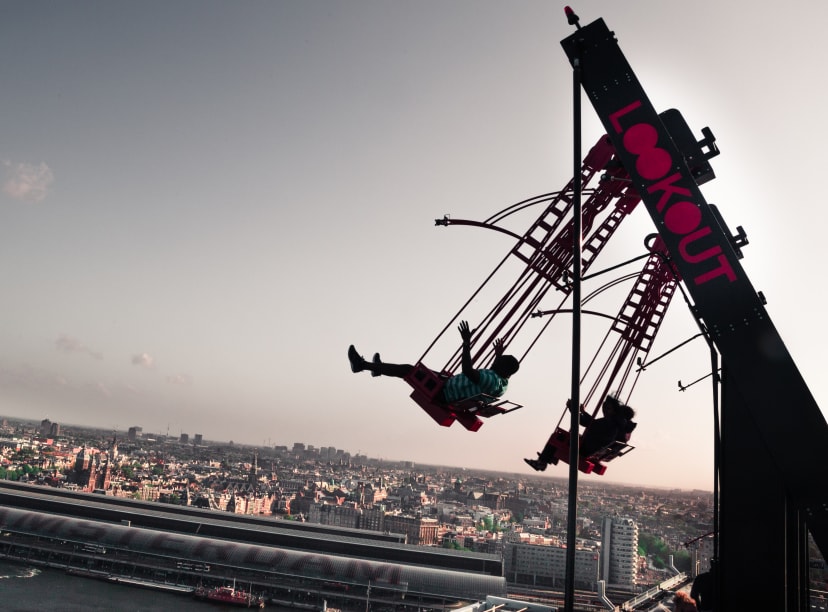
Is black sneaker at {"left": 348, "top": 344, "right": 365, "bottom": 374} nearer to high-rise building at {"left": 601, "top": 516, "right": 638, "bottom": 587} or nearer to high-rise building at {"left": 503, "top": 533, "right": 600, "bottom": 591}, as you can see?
high-rise building at {"left": 601, "top": 516, "right": 638, "bottom": 587}

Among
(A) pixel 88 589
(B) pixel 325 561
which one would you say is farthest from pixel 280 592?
(A) pixel 88 589

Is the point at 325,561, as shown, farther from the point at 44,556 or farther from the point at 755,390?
the point at 755,390

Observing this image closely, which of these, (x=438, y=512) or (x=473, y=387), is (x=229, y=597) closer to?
(x=473, y=387)

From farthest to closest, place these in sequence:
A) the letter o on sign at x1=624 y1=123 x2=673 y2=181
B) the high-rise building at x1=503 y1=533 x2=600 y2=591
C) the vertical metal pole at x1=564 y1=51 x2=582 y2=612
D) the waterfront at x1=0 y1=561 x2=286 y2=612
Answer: the high-rise building at x1=503 y1=533 x2=600 y2=591, the waterfront at x1=0 y1=561 x2=286 y2=612, the letter o on sign at x1=624 y1=123 x2=673 y2=181, the vertical metal pole at x1=564 y1=51 x2=582 y2=612

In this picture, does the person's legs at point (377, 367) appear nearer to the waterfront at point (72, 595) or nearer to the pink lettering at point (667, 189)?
the pink lettering at point (667, 189)

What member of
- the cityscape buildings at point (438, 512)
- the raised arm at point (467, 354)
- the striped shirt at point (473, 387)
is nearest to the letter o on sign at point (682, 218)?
the raised arm at point (467, 354)

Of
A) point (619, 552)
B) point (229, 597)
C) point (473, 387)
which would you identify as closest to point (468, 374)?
point (473, 387)

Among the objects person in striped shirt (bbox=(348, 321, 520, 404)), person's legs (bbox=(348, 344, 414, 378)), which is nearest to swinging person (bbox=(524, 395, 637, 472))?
person in striped shirt (bbox=(348, 321, 520, 404))
